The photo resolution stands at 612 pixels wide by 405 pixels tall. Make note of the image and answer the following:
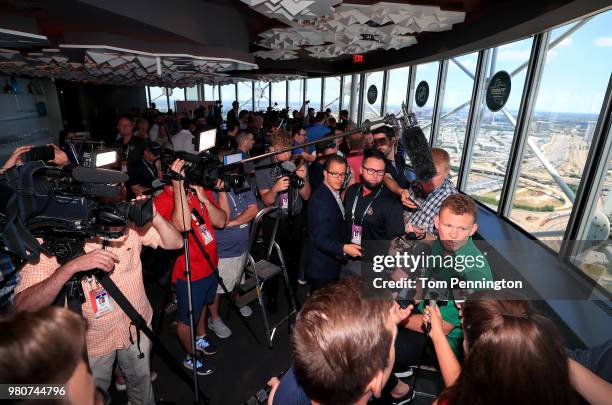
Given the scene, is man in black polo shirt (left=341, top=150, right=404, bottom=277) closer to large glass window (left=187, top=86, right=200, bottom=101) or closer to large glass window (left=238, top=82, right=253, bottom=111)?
large glass window (left=238, top=82, right=253, bottom=111)

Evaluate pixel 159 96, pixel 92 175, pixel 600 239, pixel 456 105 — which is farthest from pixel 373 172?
pixel 159 96

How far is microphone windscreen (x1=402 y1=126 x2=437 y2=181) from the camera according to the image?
1.67 m

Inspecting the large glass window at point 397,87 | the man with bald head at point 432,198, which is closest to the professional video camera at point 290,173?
the man with bald head at point 432,198

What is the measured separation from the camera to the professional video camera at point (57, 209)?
50.6 inches

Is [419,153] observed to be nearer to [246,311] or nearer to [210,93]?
[246,311]

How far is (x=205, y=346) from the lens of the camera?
2.77 metres

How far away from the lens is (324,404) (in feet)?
3.21

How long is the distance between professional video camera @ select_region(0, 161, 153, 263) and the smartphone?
44 cm

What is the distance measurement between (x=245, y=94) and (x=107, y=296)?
20.0 meters

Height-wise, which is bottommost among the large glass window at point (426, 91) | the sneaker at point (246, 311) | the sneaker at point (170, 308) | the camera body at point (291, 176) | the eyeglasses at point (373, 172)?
the sneaker at point (246, 311)

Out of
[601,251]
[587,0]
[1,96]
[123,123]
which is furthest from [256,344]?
[1,96]

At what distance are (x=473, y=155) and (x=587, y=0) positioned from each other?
9.94 feet

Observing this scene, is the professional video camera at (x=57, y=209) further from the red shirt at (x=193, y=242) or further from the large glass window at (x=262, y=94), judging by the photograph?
the large glass window at (x=262, y=94)

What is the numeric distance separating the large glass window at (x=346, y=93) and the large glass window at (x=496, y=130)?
7.30 metres
